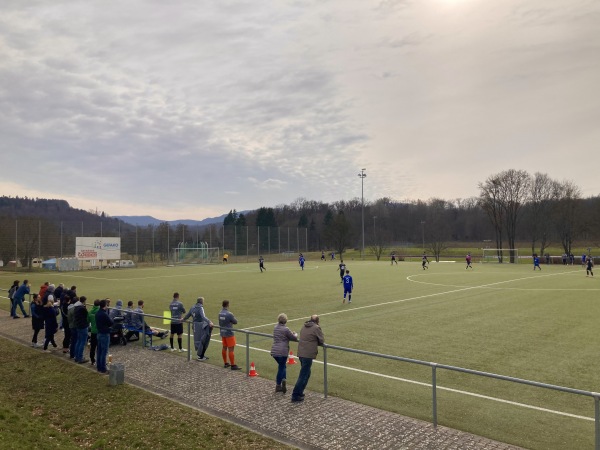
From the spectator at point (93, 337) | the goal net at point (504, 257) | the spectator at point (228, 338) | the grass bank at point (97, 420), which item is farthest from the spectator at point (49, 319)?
the goal net at point (504, 257)

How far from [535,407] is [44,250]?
63.3 metres

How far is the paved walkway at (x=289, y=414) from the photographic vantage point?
281 inches

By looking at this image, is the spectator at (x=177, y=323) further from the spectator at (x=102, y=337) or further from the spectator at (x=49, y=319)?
the spectator at (x=49, y=319)

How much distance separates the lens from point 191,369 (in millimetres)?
11469

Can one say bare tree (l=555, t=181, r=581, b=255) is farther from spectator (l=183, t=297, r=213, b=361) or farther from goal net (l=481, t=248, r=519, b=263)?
spectator (l=183, t=297, r=213, b=361)

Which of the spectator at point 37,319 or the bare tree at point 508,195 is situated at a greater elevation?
the bare tree at point 508,195

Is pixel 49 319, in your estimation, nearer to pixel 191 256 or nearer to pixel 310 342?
pixel 310 342

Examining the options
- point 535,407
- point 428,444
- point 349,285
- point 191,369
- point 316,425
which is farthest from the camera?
point 349,285

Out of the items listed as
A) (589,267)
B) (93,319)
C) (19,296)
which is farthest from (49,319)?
(589,267)

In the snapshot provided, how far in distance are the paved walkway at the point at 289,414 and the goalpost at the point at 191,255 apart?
59073 mm

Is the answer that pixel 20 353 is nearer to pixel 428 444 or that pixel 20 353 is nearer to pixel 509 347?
pixel 428 444

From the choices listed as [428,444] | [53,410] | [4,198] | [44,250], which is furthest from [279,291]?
[4,198]

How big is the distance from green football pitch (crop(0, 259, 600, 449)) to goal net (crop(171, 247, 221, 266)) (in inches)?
1568

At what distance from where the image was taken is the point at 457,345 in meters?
13.8
